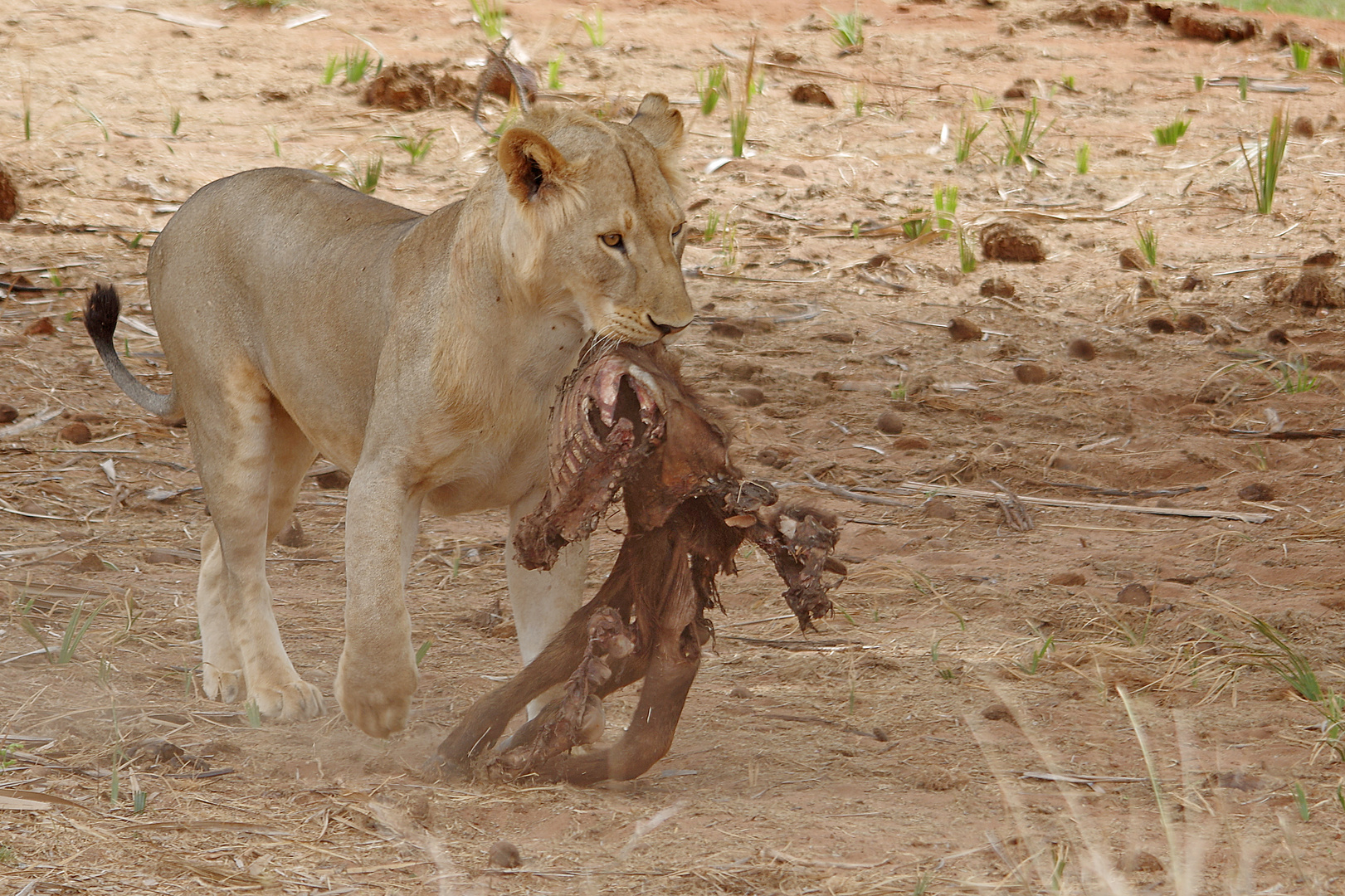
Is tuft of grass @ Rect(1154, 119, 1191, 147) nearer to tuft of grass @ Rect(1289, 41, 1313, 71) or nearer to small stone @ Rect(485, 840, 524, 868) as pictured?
tuft of grass @ Rect(1289, 41, 1313, 71)

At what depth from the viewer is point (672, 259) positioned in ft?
9.80

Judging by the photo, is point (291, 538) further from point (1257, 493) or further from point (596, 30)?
point (596, 30)

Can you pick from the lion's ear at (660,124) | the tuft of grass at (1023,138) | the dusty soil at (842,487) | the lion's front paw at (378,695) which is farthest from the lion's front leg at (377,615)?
the tuft of grass at (1023,138)

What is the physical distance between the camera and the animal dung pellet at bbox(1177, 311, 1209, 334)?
7031mm

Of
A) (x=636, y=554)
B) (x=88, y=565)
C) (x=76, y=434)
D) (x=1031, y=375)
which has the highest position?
(x=636, y=554)

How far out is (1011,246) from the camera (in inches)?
312

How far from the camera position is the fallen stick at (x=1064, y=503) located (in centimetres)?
495

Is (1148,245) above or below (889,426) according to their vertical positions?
above

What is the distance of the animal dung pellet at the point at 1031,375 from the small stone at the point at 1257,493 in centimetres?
143

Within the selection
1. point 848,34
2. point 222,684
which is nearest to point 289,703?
point 222,684

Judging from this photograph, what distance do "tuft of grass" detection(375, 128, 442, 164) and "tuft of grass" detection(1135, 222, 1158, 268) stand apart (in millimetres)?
3760

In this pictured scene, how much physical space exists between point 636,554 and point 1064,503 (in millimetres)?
2530

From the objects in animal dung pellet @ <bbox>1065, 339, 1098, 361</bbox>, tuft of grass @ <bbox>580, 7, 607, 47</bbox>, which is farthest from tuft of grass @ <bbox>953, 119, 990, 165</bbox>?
tuft of grass @ <bbox>580, 7, 607, 47</bbox>

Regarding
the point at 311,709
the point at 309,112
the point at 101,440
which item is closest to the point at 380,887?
the point at 311,709
